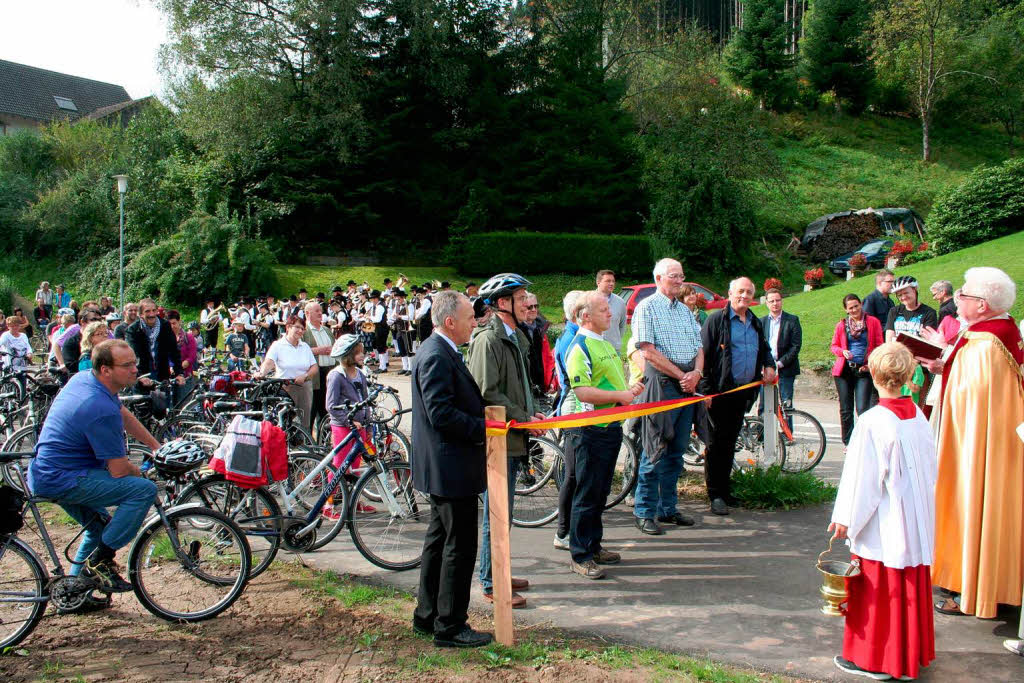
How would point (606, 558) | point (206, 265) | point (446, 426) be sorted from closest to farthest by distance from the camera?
1. point (446, 426)
2. point (606, 558)
3. point (206, 265)

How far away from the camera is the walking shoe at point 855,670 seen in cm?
396

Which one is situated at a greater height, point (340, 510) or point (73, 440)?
Answer: point (73, 440)

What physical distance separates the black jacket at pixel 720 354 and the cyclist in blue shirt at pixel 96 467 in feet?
14.8

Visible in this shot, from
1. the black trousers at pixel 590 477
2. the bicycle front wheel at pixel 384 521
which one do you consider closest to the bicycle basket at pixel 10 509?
the bicycle front wheel at pixel 384 521

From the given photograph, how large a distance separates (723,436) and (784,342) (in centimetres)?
291

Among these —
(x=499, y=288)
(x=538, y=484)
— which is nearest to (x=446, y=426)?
(x=499, y=288)

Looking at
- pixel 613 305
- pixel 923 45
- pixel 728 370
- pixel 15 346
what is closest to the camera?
pixel 728 370

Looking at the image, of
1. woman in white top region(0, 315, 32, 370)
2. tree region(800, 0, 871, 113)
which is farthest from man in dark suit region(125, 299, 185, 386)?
tree region(800, 0, 871, 113)

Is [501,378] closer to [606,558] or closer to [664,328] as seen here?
[606,558]

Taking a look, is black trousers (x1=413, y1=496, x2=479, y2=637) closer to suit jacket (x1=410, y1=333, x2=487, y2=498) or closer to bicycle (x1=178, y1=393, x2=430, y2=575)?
suit jacket (x1=410, y1=333, x2=487, y2=498)

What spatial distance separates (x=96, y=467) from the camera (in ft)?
15.9

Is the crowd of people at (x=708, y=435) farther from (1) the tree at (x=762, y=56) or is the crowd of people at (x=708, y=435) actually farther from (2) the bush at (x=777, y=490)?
(1) the tree at (x=762, y=56)

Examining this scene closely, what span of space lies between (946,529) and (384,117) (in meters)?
31.1

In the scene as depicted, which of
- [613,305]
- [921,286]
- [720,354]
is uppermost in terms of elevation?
[921,286]
